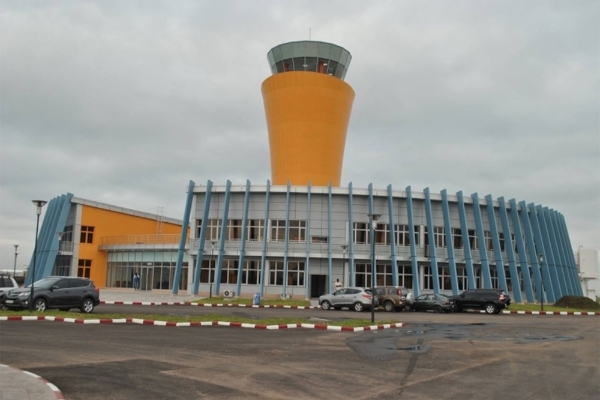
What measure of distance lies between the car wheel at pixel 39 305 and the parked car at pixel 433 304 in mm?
20826

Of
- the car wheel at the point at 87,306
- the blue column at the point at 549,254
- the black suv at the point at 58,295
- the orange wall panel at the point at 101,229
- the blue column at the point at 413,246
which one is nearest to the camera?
the black suv at the point at 58,295

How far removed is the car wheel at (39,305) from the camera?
82.0 ft

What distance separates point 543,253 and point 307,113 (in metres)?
23.5

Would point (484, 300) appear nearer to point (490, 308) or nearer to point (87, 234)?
point (490, 308)

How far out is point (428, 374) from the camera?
11.3m

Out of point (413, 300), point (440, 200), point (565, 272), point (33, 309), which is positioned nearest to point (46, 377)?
point (33, 309)

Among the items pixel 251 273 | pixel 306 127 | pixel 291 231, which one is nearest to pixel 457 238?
pixel 291 231

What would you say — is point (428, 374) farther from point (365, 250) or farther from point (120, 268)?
point (120, 268)

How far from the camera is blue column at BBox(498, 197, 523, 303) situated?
47125mm

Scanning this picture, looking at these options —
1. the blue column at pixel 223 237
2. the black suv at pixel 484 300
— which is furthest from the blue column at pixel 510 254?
the blue column at pixel 223 237

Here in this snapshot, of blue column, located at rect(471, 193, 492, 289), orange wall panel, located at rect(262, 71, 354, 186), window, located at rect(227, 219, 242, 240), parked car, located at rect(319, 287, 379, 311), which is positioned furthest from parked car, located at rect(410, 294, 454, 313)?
orange wall panel, located at rect(262, 71, 354, 186)

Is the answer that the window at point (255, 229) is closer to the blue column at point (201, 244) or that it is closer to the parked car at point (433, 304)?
the blue column at point (201, 244)

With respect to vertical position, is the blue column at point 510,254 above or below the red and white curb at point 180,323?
above

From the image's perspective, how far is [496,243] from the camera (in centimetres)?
4759
